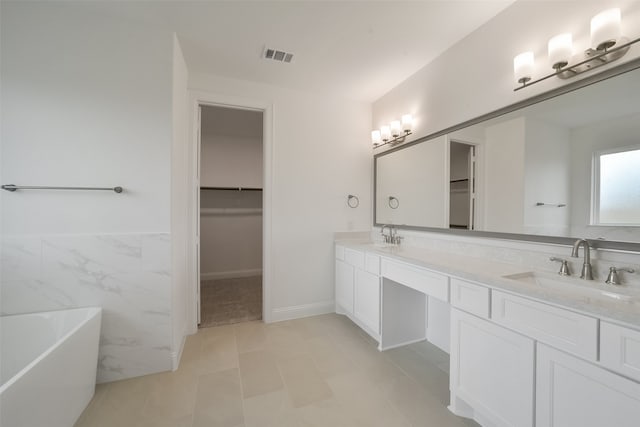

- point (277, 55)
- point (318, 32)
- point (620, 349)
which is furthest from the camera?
point (277, 55)

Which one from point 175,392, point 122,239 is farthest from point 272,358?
point 122,239

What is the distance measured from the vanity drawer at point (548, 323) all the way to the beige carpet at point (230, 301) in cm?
234

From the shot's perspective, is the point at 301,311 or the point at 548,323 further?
the point at 301,311

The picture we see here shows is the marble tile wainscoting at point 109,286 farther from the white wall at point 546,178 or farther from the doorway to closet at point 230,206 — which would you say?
the white wall at point 546,178

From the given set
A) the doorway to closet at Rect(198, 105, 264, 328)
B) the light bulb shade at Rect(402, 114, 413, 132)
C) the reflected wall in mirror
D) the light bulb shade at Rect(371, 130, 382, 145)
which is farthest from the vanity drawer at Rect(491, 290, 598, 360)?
the doorway to closet at Rect(198, 105, 264, 328)

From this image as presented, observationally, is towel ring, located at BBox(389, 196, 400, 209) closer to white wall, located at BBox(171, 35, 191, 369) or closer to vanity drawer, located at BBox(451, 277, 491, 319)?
vanity drawer, located at BBox(451, 277, 491, 319)

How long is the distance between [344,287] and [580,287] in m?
1.87

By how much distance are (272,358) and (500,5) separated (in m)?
3.06

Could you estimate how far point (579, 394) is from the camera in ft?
3.18

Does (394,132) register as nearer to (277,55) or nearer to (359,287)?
(277,55)

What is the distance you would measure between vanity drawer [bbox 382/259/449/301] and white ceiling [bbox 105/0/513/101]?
1.78m

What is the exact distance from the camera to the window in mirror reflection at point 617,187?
45.9 inches

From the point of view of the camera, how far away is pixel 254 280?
429 centimetres

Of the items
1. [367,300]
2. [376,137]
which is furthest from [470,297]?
[376,137]
